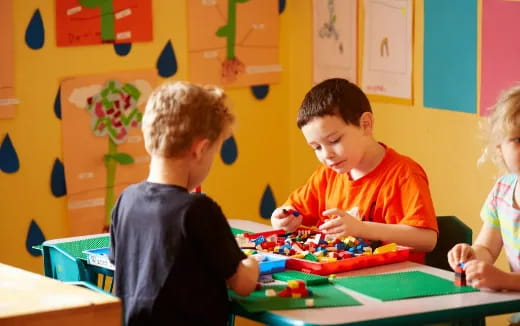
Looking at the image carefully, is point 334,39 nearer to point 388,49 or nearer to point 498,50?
point 388,49

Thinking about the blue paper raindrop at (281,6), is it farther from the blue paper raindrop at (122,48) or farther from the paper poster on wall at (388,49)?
the blue paper raindrop at (122,48)

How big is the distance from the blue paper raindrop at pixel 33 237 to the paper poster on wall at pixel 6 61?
44 cm

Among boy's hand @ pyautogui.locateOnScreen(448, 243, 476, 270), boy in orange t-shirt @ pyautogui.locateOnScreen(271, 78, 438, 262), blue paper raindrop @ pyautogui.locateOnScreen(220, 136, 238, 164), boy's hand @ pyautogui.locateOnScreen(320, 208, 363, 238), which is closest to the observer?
boy's hand @ pyautogui.locateOnScreen(448, 243, 476, 270)

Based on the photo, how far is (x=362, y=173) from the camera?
2.78 m


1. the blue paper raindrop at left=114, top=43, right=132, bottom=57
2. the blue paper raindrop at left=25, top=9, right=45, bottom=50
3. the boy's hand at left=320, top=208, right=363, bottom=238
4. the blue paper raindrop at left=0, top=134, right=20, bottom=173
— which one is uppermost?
the blue paper raindrop at left=25, top=9, right=45, bottom=50

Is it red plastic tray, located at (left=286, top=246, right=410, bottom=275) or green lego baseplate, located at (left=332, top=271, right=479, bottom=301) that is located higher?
red plastic tray, located at (left=286, top=246, right=410, bottom=275)

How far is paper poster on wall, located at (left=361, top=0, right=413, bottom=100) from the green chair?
0.99 metres

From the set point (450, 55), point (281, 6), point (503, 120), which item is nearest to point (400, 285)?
point (503, 120)

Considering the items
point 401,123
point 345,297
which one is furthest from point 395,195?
point 401,123

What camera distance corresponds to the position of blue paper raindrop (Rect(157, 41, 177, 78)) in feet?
13.1

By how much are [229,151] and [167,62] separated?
50 cm

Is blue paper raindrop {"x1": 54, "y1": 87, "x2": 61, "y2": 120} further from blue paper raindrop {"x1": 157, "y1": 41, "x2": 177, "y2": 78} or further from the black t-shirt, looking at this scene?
the black t-shirt

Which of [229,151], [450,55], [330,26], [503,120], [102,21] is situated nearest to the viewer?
[503,120]

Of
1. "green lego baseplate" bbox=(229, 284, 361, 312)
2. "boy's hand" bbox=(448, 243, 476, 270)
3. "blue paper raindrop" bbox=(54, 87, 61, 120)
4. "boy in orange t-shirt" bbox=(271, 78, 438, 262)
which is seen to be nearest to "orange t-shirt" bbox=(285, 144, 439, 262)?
"boy in orange t-shirt" bbox=(271, 78, 438, 262)
